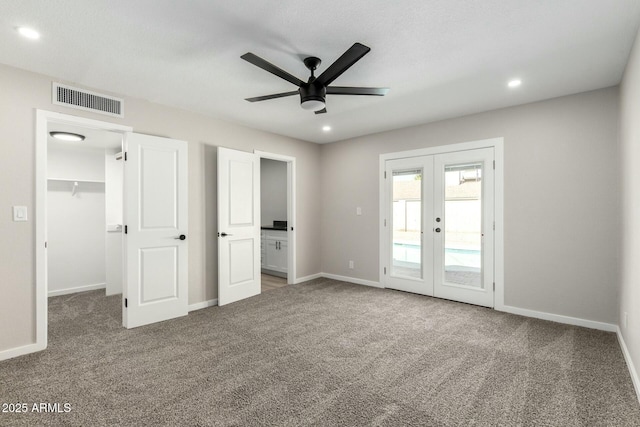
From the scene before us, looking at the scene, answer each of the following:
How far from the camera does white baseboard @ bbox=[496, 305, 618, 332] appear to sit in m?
3.18

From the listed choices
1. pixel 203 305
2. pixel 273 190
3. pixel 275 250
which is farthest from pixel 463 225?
pixel 273 190

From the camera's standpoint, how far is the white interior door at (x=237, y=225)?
4.17 meters

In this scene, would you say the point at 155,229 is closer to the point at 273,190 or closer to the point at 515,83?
the point at 273,190

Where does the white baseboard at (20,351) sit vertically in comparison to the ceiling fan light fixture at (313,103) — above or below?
below

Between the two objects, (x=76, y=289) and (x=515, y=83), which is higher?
(x=515, y=83)

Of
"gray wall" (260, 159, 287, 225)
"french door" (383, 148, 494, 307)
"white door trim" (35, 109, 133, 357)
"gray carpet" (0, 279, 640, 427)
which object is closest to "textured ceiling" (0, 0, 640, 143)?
"white door trim" (35, 109, 133, 357)

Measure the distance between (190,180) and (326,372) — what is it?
2849mm

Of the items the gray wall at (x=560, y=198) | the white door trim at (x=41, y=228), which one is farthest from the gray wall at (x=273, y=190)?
the white door trim at (x=41, y=228)

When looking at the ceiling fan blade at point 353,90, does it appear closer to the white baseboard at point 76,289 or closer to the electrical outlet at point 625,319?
the electrical outlet at point 625,319

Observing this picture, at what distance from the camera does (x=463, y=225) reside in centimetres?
416

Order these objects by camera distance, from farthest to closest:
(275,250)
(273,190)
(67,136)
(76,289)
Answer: (273,190), (275,250), (76,289), (67,136)

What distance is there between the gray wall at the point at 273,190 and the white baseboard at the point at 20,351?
4.46 m

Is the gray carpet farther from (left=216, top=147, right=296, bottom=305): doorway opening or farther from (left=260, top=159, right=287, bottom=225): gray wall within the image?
(left=260, top=159, right=287, bottom=225): gray wall

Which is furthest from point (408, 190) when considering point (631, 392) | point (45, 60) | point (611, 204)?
point (45, 60)
